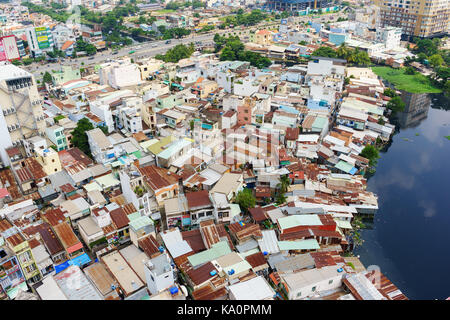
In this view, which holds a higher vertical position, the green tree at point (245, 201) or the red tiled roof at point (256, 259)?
the green tree at point (245, 201)

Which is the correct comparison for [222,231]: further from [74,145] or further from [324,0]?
[324,0]

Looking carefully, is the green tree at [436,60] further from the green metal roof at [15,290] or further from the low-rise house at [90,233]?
the green metal roof at [15,290]

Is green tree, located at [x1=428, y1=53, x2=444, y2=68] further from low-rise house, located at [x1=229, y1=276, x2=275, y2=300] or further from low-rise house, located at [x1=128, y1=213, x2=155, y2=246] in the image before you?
low-rise house, located at [x1=128, y1=213, x2=155, y2=246]

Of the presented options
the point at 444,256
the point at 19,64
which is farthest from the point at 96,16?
the point at 444,256

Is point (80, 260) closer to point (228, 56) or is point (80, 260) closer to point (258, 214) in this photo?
point (258, 214)

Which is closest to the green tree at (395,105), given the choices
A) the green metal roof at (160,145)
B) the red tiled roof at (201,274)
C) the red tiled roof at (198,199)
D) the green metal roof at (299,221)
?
the green metal roof at (299,221)

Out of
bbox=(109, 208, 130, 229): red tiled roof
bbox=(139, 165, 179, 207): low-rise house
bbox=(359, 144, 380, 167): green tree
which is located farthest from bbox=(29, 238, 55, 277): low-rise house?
bbox=(359, 144, 380, 167): green tree
